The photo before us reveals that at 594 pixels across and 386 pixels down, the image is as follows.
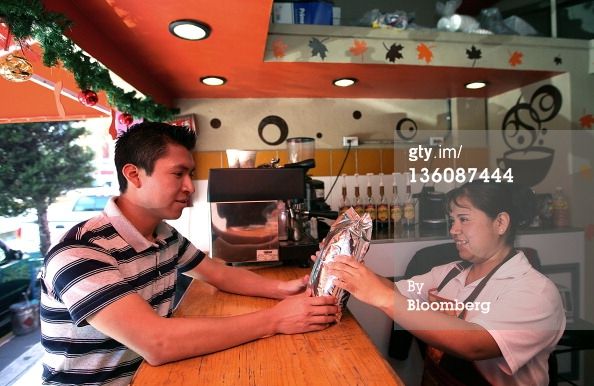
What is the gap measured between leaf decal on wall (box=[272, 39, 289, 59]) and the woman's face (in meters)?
1.50


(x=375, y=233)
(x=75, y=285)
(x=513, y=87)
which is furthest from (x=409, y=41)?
(x=75, y=285)

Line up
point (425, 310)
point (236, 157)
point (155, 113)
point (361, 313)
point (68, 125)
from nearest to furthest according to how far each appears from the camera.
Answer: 1. point (425, 310)
2. point (361, 313)
3. point (236, 157)
4. point (155, 113)
5. point (68, 125)

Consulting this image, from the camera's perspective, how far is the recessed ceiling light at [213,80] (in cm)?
202

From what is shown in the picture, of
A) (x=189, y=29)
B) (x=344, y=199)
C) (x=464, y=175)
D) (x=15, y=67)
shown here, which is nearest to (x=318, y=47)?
(x=189, y=29)

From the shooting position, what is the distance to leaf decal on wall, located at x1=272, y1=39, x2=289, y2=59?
1766 millimetres

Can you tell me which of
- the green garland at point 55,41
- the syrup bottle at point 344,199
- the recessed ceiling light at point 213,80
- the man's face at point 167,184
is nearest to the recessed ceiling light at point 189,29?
the green garland at point 55,41

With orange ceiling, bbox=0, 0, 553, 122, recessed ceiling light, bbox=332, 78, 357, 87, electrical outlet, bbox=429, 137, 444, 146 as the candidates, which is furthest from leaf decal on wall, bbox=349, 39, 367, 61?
electrical outlet, bbox=429, 137, 444, 146

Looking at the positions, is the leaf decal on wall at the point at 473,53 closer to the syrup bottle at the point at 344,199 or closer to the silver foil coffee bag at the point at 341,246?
the syrup bottle at the point at 344,199

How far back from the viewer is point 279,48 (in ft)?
5.82

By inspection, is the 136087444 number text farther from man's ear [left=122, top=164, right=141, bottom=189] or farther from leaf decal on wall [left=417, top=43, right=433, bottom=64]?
leaf decal on wall [left=417, top=43, right=433, bottom=64]

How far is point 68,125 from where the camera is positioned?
4.13 m

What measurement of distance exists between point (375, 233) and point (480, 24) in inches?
58.0

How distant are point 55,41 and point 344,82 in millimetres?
1576

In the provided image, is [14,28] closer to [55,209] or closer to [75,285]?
[75,285]
